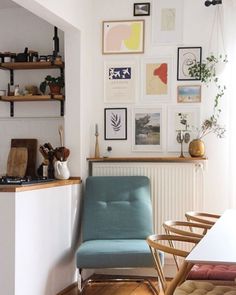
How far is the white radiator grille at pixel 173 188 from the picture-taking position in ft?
16.5

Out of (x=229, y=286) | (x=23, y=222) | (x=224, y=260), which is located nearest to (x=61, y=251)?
(x=23, y=222)

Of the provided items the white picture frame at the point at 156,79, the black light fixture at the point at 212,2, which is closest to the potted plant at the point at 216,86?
the white picture frame at the point at 156,79

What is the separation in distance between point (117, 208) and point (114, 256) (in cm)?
68

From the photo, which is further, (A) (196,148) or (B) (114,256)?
(A) (196,148)

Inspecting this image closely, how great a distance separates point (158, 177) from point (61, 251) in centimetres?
113

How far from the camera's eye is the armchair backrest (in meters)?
4.80

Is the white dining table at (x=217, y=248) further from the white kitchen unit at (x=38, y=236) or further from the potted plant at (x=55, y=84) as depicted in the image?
the potted plant at (x=55, y=84)

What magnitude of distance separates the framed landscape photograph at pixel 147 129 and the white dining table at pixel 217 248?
228cm

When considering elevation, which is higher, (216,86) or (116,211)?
(216,86)

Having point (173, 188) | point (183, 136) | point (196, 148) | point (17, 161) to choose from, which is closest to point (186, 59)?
point (183, 136)

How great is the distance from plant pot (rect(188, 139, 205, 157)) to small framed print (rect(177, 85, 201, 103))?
0.39 meters

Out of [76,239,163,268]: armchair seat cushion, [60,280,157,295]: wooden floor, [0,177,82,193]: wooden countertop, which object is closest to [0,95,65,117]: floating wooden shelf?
[0,177,82,193]: wooden countertop

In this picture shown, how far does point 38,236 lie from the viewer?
161 inches

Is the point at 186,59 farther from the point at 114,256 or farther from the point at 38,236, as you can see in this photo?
the point at 38,236
